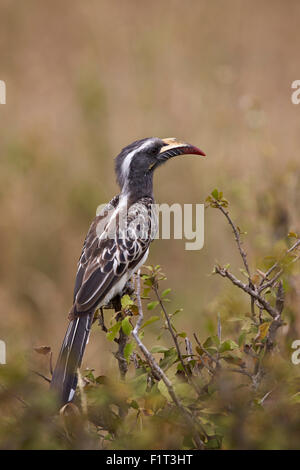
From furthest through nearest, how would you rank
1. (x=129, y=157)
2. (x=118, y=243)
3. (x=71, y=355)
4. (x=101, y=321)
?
1. (x=129, y=157)
2. (x=118, y=243)
3. (x=101, y=321)
4. (x=71, y=355)

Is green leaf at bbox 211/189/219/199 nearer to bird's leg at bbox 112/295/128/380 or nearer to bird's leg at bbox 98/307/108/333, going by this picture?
bird's leg at bbox 112/295/128/380

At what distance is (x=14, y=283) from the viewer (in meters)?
6.34

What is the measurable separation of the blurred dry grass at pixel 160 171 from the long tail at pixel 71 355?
1042 millimetres

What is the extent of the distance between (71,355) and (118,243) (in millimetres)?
964

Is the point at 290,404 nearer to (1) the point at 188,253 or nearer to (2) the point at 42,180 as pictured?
(1) the point at 188,253

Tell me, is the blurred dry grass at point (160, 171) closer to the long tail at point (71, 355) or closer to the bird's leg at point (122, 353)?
the long tail at point (71, 355)

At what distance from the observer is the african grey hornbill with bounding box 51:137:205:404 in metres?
3.37

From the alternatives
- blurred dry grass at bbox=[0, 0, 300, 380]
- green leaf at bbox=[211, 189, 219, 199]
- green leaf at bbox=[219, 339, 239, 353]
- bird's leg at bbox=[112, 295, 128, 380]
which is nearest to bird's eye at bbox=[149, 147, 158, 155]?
blurred dry grass at bbox=[0, 0, 300, 380]

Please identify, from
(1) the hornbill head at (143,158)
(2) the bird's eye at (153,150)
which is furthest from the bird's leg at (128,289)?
(2) the bird's eye at (153,150)

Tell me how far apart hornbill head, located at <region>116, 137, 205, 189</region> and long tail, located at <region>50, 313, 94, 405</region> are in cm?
133

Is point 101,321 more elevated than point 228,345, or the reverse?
point 228,345

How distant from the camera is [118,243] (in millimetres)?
3949

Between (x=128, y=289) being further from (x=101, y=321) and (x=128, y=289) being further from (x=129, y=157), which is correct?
(x=129, y=157)

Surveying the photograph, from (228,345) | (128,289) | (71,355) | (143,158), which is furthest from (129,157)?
(228,345)
